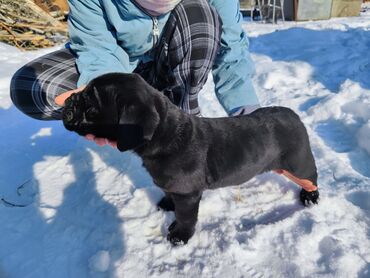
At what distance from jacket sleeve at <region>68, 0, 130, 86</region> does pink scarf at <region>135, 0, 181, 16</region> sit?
0.31m

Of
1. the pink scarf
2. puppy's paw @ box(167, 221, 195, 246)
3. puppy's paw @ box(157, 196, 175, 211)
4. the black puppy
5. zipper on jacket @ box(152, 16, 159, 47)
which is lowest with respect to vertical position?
puppy's paw @ box(157, 196, 175, 211)

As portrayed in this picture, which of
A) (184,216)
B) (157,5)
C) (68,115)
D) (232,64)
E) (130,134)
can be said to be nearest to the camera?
(130,134)

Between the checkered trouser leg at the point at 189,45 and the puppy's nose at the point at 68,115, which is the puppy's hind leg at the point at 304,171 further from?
the puppy's nose at the point at 68,115

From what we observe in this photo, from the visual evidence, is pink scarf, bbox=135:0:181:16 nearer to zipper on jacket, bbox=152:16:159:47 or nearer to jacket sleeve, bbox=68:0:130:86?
zipper on jacket, bbox=152:16:159:47

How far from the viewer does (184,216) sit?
5.77 feet

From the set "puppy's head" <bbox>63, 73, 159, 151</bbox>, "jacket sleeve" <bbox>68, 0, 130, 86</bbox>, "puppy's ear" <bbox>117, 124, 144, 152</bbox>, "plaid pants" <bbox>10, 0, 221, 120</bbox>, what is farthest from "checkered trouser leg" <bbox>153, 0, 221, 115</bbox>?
"puppy's ear" <bbox>117, 124, 144, 152</bbox>

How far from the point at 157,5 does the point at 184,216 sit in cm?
106

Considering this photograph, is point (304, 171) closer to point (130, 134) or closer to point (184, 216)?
point (184, 216)

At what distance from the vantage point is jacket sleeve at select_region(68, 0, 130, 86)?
202 centimetres

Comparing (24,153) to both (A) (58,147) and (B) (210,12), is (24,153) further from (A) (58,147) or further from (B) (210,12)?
(B) (210,12)

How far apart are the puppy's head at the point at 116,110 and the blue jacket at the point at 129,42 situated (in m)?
0.41

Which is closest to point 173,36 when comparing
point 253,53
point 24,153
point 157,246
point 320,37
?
point 157,246

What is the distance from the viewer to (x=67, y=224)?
193 centimetres

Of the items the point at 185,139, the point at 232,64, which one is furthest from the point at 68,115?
the point at 232,64
